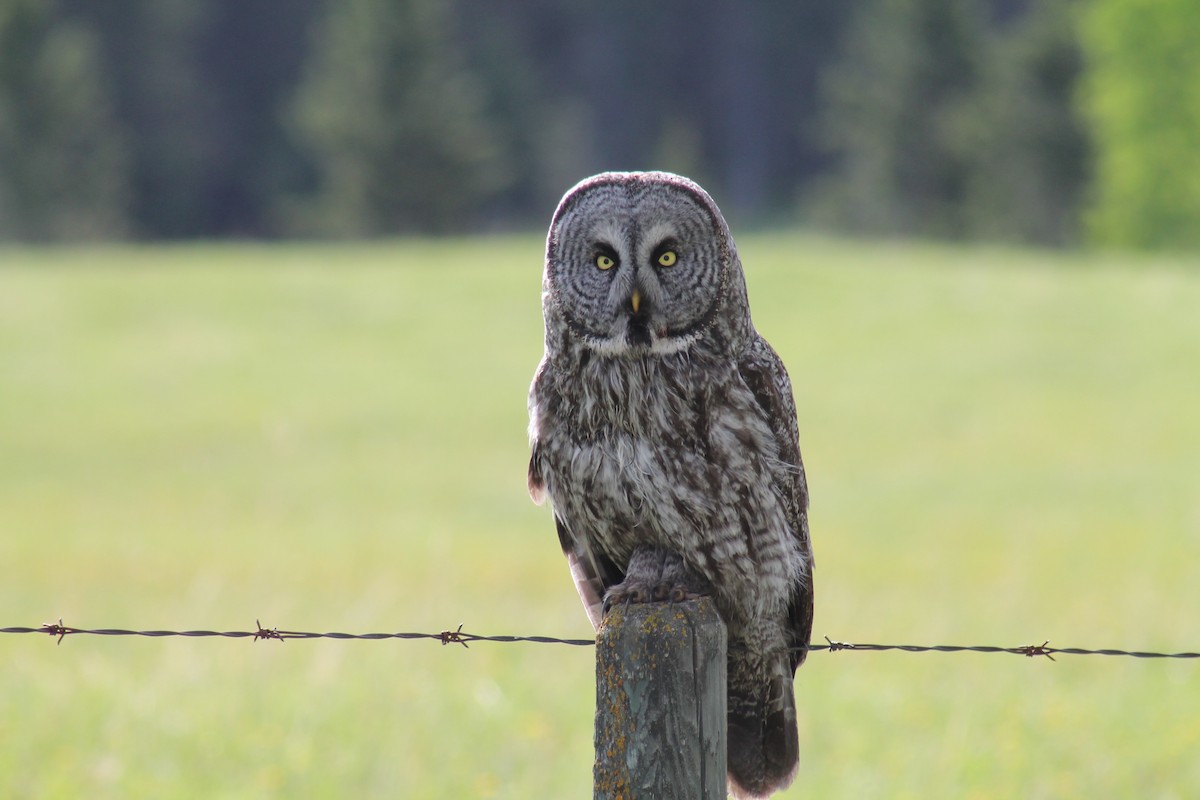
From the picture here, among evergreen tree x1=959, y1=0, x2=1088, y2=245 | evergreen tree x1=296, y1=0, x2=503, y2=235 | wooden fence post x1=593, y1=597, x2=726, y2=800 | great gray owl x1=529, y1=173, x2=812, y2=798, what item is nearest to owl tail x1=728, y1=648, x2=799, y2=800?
great gray owl x1=529, y1=173, x2=812, y2=798

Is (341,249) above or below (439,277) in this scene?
above

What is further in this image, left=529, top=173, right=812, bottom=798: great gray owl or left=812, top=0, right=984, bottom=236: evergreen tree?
left=812, top=0, right=984, bottom=236: evergreen tree

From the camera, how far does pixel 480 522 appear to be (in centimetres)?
1274

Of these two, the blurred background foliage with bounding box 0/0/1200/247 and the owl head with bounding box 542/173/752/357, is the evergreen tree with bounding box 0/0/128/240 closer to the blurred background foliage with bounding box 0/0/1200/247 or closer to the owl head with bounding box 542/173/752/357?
the blurred background foliage with bounding box 0/0/1200/247

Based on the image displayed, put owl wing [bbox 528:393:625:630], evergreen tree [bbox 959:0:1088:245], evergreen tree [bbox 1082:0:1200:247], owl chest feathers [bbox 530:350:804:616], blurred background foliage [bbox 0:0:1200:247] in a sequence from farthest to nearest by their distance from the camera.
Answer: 1. evergreen tree [bbox 959:0:1088:245]
2. blurred background foliage [bbox 0:0:1200:247]
3. evergreen tree [bbox 1082:0:1200:247]
4. owl wing [bbox 528:393:625:630]
5. owl chest feathers [bbox 530:350:804:616]

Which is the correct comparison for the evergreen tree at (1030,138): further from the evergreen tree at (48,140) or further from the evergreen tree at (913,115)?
the evergreen tree at (48,140)

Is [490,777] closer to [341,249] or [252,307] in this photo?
[252,307]

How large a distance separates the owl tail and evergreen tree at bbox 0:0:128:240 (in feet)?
149

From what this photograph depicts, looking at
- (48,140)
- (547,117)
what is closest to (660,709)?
(48,140)

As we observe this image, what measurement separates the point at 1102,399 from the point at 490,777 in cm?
1372

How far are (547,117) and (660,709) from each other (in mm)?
53447

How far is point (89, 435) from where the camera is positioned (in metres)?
17.2

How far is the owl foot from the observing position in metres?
3.26

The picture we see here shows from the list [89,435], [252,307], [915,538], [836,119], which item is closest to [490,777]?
[915,538]
